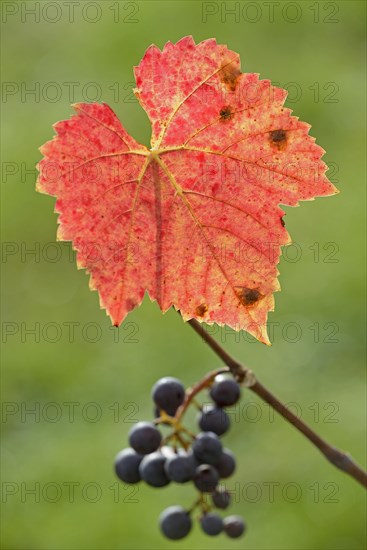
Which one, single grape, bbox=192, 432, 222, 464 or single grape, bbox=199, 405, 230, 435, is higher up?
single grape, bbox=199, 405, 230, 435

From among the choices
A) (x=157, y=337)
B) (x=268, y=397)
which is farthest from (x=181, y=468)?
(x=157, y=337)

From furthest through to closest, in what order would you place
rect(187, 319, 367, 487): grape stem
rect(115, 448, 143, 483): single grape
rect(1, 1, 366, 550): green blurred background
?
1. rect(1, 1, 366, 550): green blurred background
2. rect(115, 448, 143, 483): single grape
3. rect(187, 319, 367, 487): grape stem

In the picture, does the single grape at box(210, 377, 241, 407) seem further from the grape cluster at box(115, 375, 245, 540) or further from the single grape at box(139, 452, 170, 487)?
the single grape at box(139, 452, 170, 487)

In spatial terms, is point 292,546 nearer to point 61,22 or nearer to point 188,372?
point 188,372

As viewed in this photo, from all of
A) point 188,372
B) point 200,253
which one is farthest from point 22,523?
point 200,253

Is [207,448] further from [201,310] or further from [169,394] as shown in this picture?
[201,310]

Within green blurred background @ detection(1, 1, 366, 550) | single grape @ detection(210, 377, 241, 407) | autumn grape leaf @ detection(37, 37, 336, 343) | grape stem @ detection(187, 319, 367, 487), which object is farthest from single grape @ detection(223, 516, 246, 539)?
green blurred background @ detection(1, 1, 366, 550)

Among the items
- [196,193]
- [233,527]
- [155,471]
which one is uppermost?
[196,193]
